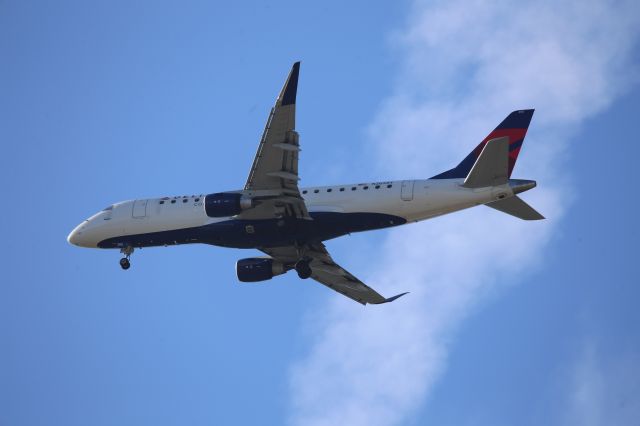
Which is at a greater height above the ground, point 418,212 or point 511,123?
point 511,123

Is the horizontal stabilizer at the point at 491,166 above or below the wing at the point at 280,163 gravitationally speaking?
below

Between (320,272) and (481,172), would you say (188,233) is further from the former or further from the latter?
(481,172)

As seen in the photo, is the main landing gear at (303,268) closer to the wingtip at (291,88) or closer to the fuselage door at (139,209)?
the fuselage door at (139,209)

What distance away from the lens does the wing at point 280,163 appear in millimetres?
46250

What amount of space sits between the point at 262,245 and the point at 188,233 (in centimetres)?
373

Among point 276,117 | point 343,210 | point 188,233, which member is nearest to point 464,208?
point 343,210

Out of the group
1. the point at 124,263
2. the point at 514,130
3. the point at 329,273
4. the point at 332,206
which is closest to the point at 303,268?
the point at 329,273

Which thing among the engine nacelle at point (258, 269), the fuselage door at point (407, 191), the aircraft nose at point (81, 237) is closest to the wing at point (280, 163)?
the fuselage door at point (407, 191)

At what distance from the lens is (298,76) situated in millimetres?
45688

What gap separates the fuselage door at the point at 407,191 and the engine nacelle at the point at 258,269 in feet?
31.2

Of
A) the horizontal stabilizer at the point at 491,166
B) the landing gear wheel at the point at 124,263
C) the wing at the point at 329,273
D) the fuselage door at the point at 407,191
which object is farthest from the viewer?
the landing gear wheel at the point at 124,263

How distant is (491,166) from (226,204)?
11990 mm

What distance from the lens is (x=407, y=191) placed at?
5044 cm

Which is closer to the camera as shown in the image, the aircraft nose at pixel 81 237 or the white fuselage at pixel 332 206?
the white fuselage at pixel 332 206
